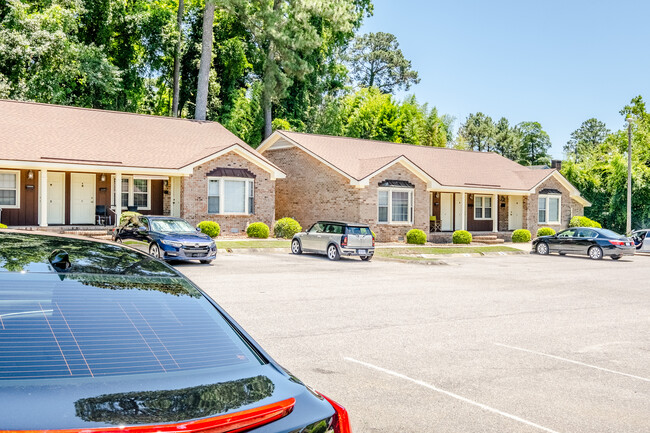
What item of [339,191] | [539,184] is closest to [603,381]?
[339,191]

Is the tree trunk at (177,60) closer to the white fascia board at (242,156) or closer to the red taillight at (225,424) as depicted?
the white fascia board at (242,156)

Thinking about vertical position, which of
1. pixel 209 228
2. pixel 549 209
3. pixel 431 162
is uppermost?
pixel 431 162

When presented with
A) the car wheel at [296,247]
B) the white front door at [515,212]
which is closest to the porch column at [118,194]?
the car wheel at [296,247]

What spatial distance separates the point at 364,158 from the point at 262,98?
1293 centimetres

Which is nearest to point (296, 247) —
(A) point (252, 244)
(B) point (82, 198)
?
(A) point (252, 244)

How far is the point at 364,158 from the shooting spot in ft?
126

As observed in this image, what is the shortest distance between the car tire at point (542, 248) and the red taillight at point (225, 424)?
3069 centimetres

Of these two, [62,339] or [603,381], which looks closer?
[62,339]

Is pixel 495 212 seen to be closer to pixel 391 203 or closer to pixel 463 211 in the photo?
pixel 463 211

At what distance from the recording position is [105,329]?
3146 millimetres

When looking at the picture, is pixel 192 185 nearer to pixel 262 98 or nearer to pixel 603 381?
pixel 262 98

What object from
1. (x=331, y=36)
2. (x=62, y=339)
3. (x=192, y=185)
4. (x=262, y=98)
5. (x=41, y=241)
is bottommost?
(x=62, y=339)

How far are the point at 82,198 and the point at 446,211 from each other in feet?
74.1

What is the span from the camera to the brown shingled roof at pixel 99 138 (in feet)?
93.9
